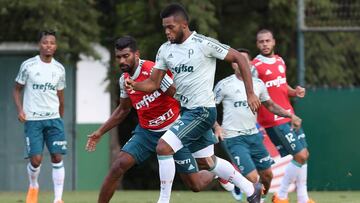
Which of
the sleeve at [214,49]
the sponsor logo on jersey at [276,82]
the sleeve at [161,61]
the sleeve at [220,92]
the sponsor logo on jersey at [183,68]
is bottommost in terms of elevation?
the sleeve at [220,92]

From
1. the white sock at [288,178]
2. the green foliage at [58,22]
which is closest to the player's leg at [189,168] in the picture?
the white sock at [288,178]

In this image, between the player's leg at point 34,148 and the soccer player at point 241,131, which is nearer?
the soccer player at point 241,131

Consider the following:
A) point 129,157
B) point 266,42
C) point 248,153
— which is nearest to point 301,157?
point 248,153

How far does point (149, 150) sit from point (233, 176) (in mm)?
967

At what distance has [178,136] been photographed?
1102 cm

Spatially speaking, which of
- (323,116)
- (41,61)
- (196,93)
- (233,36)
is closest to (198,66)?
(196,93)

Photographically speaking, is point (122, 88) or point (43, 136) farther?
point (43, 136)

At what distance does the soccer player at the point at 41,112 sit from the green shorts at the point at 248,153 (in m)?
2.26

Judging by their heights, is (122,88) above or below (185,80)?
below

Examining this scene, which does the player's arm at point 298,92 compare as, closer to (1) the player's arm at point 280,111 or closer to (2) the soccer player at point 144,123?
(1) the player's arm at point 280,111

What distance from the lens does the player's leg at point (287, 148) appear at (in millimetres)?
14039

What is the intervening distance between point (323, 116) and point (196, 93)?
31.0 feet

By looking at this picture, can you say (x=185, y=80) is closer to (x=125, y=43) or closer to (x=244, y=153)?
(x=125, y=43)

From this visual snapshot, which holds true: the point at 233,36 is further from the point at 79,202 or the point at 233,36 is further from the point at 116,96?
the point at 79,202
